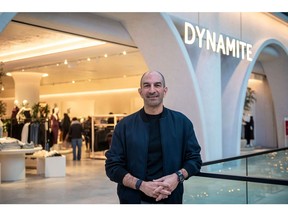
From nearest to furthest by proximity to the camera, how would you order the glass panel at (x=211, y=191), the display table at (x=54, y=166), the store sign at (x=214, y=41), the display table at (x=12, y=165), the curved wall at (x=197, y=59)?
the glass panel at (x=211, y=191)
the curved wall at (x=197, y=59)
the display table at (x=12, y=165)
the store sign at (x=214, y=41)
the display table at (x=54, y=166)

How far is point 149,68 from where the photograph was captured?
28.5 feet

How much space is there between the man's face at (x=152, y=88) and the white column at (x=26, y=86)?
13.1 m

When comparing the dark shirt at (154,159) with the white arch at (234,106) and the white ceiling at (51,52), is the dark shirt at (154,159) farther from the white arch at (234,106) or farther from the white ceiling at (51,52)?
the white arch at (234,106)

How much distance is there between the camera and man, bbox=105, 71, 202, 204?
2092mm

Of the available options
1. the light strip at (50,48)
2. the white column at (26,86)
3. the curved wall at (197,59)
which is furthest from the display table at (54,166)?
the white column at (26,86)

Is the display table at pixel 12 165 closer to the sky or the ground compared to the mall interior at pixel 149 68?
closer to the ground

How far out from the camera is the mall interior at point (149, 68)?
17.5ft

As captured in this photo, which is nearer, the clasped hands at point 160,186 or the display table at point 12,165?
the clasped hands at point 160,186

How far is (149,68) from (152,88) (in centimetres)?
664

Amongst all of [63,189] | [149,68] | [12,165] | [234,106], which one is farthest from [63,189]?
[234,106]

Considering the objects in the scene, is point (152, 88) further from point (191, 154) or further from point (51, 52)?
point (51, 52)

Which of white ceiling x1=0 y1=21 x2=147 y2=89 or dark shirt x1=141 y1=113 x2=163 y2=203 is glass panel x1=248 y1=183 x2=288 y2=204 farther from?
white ceiling x1=0 y1=21 x2=147 y2=89

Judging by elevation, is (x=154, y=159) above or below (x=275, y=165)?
above

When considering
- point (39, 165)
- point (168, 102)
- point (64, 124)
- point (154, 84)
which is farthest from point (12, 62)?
point (154, 84)
